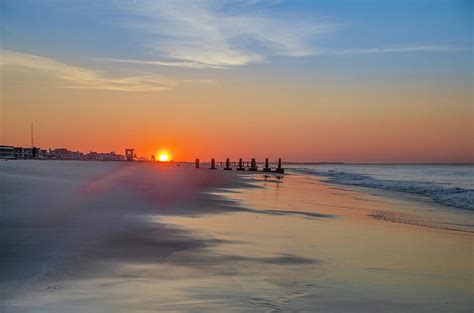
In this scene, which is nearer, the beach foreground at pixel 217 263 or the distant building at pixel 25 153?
the beach foreground at pixel 217 263

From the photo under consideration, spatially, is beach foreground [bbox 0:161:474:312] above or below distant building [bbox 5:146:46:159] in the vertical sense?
below

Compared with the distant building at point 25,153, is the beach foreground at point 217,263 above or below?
below

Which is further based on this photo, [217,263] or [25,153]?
[25,153]

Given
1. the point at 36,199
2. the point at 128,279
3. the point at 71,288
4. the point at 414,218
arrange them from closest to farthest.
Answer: the point at 71,288 → the point at 128,279 → the point at 36,199 → the point at 414,218

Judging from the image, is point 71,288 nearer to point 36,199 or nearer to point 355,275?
point 355,275

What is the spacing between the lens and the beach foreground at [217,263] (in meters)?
5.16

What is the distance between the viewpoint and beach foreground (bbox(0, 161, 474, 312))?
516 cm

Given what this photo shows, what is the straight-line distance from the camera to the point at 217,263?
23.2 ft

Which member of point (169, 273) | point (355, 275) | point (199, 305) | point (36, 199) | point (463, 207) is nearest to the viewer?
point (199, 305)

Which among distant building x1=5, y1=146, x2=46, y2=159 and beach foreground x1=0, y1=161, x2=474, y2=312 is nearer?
beach foreground x1=0, y1=161, x2=474, y2=312

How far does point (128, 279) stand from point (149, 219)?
5.63 metres

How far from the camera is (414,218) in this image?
15.2 metres

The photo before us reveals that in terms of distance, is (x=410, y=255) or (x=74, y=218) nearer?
(x=410, y=255)

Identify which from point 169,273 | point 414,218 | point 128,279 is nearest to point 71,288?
point 128,279
